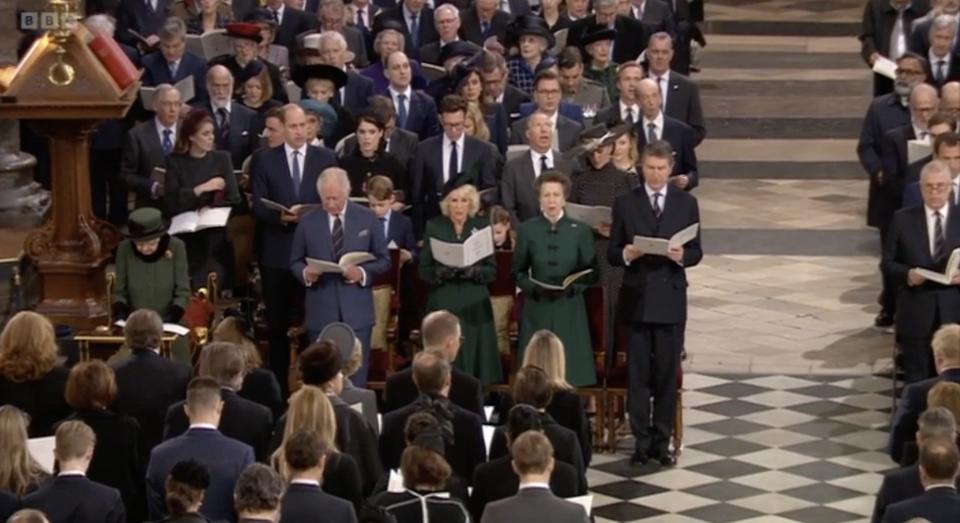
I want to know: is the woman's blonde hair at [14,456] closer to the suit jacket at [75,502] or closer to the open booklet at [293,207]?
the suit jacket at [75,502]

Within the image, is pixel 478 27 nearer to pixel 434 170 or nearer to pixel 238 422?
pixel 434 170

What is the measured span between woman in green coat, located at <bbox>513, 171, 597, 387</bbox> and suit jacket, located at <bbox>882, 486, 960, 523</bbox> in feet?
13.9

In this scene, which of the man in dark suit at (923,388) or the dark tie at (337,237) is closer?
the man in dark suit at (923,388)

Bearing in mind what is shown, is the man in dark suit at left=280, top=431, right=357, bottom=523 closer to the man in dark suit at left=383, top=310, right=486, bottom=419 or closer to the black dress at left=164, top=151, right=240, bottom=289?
the man in dark suit at left=383, top=310, right=486, bottom=419

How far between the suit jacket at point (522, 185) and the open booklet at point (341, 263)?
145 centimetres

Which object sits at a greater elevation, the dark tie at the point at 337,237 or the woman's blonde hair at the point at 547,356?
the dark tie at the point at 337,237

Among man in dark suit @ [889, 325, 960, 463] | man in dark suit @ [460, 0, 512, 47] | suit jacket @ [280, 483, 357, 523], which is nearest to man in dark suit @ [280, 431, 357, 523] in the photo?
suit jacket @ [280, 483, 357, 523]

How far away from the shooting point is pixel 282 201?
564 inches

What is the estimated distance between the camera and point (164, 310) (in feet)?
43.3

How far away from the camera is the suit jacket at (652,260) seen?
1313 cm

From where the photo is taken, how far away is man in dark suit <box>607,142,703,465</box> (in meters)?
13.1

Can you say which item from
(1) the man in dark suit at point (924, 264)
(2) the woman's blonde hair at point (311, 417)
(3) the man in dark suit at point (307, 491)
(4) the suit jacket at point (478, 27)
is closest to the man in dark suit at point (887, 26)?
(4) the suit jacket at point (478, 27)

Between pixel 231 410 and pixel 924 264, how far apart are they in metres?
4.73

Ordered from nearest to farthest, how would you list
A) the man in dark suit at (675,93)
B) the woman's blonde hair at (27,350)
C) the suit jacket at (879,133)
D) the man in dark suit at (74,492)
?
the man in dark suit at (74,492)
the woman's blonde hair at (27,350)
the suit jacket at (879,133)
the man in dark suit at (675,93)
